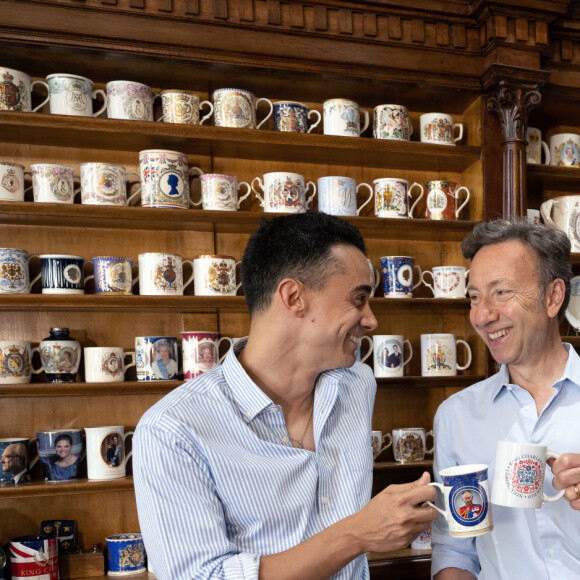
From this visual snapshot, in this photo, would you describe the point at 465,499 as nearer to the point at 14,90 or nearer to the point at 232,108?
the point at 232,108

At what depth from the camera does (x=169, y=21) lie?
2.03 metres

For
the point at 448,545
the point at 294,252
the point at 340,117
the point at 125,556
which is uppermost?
the point at 340,117

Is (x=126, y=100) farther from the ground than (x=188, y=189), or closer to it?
farther from the ground

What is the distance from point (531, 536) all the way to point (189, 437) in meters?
0.79

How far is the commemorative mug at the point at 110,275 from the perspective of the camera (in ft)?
6.61

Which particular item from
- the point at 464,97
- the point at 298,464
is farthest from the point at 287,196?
the point at 298,464

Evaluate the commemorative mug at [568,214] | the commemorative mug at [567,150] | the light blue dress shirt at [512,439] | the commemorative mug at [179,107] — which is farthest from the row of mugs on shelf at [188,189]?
the light blue dress shirt at [512,439]

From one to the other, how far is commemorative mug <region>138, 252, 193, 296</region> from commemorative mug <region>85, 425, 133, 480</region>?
0.44m

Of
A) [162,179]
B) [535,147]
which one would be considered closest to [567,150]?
[535,147]

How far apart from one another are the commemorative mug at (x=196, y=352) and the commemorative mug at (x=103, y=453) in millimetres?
289

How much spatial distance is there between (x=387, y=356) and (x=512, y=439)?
731 millimetres

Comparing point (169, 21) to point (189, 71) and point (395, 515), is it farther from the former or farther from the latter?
point (395, 515)

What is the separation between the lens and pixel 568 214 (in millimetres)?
2418

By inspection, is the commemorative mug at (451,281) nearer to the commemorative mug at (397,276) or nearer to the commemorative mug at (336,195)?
the commemorative mug at (397,276)
